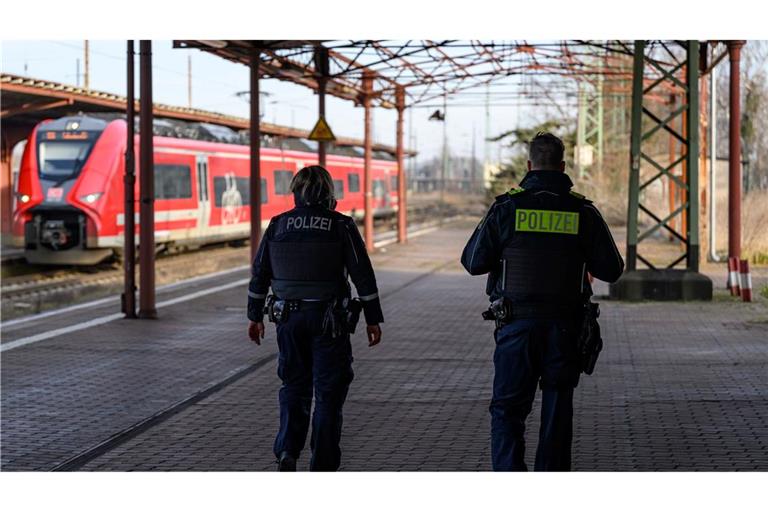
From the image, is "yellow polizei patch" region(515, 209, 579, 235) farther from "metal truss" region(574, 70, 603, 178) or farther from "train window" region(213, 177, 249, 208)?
"metal truss" region(574, 70, 603, 178)

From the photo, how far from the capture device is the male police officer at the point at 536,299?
6.30 metres

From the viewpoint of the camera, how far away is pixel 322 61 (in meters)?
27.4

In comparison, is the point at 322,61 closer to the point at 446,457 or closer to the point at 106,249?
the point at 106,249

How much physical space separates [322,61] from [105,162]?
497cm

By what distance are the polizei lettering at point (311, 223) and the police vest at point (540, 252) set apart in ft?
3.70

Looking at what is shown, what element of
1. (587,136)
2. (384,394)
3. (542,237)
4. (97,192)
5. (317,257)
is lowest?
(384,394)

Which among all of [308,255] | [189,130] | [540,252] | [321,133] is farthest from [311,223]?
[189,130]

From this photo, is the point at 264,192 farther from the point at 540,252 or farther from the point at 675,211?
the point at 540,252

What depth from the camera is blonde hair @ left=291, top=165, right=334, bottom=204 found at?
7.06 metres

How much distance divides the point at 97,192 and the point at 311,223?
2006 cm

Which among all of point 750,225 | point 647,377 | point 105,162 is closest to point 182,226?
point 105,162

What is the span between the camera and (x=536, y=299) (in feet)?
20.7

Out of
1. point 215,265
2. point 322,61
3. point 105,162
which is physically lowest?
point 215,265

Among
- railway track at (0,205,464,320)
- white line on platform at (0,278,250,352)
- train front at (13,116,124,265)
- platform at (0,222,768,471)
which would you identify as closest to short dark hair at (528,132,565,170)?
platform at (0,222,768,471)
